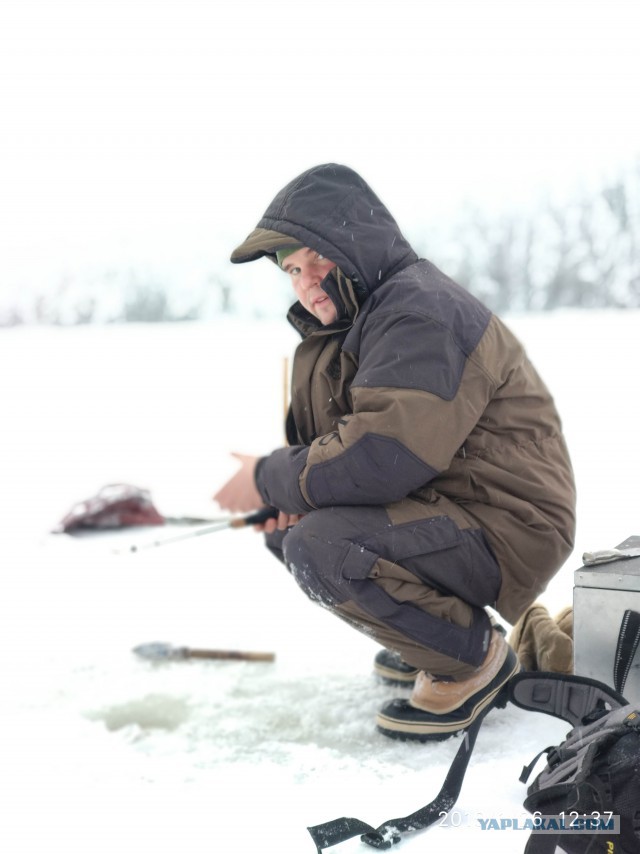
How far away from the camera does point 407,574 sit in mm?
1843

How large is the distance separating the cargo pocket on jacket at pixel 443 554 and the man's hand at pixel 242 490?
1.19 feet

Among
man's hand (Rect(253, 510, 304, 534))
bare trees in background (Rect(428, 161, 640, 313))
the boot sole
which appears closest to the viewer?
the boot sole

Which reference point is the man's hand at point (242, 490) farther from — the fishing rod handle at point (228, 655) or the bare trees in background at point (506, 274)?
the bare trees in background at point (506, 274)

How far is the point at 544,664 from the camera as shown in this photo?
6.91 feet

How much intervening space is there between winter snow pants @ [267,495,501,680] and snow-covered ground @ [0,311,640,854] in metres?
0.23

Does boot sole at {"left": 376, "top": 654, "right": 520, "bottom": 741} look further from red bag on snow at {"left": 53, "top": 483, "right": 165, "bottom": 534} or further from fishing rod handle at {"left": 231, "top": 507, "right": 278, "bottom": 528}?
red bag on snow at {"left": 53, "top": 483, "right": 165, "bottom": 534}

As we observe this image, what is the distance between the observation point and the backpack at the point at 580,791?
1354 mm

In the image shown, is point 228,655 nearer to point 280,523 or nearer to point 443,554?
point 280,523

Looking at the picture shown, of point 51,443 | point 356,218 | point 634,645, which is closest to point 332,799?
point 634,645

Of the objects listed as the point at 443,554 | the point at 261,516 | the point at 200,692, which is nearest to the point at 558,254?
the point at 261,516

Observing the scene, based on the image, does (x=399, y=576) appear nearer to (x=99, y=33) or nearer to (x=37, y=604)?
(x=37, y=604)

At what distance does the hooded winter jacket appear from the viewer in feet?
5.83

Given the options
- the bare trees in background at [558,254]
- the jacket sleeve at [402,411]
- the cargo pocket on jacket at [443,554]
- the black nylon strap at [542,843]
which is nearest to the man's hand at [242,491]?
the jacket sleeve at [402,411]

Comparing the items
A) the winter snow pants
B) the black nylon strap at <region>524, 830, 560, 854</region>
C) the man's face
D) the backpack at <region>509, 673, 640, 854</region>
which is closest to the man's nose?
the man's face
